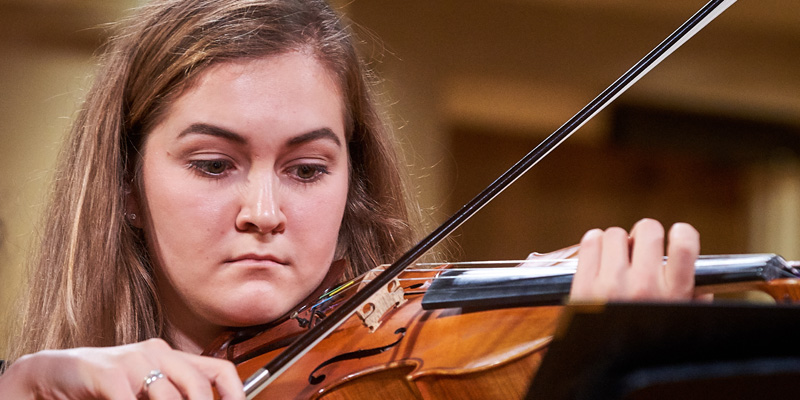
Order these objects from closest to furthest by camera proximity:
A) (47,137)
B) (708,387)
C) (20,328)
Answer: (708,387)
(20,328)
(47,137)

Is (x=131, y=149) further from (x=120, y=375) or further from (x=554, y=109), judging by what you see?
(x=554, y=109)

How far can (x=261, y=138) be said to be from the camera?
0.69 meters

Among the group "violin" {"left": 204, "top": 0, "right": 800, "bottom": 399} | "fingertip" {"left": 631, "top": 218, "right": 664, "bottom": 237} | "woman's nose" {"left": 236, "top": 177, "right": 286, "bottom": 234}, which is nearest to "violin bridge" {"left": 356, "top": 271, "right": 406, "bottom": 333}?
"violin" {"left": 204, "top": 0, "right": 800, "bottom": 399}

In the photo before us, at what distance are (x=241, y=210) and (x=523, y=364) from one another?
287 millimetres

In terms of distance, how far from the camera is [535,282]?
0.59 m

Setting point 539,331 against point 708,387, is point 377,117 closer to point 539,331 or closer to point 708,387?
point 539,331

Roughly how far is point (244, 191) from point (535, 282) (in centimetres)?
28

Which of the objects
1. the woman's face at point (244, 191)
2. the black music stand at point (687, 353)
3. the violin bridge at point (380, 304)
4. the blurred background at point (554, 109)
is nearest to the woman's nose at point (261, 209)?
the woman's face at point (244, 191)

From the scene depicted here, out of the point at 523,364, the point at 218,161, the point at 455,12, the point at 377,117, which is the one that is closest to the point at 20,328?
the point at 218,161

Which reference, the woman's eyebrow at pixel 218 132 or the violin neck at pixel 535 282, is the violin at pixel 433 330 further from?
the woman's eyebrow at pixel 218 132

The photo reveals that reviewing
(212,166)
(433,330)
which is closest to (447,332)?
(433,330)

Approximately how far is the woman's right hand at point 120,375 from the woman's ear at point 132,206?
9.7 inches

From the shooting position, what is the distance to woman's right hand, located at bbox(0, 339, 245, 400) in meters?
0.51

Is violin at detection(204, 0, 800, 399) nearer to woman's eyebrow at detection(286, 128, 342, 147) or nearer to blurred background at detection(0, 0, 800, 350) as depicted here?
woman's eyebrow at detection(286, 128, 342, 147)
